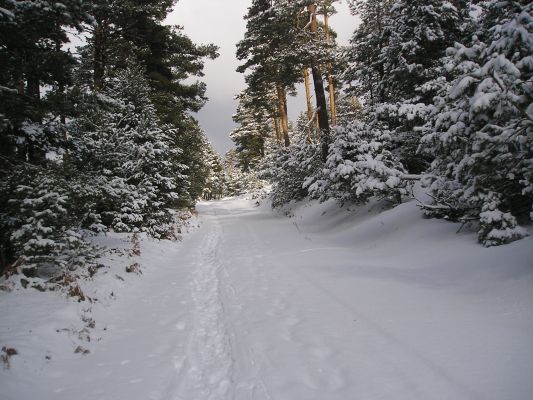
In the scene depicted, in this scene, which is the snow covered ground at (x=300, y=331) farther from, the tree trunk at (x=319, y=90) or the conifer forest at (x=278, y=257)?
the tree trunk at (x=319, y=90)

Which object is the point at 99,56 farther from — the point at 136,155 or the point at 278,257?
the point at 278,257

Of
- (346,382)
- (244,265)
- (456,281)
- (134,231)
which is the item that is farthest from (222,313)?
(134,231)

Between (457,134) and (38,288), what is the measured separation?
8.20 m

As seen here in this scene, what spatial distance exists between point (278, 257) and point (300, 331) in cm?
509

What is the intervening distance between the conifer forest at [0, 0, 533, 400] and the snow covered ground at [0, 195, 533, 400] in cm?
Answer: 3

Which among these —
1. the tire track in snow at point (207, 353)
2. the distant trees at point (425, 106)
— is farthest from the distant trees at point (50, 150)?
the distant trees at point (425, 106)

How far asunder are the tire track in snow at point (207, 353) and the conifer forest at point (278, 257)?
1.4 inches

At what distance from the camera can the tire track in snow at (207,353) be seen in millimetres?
3755

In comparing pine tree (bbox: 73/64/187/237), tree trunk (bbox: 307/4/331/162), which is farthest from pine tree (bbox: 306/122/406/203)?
pine tree (bbox: 73/64/187/237)

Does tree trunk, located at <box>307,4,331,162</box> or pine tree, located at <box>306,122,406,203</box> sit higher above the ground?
tree trunk, located at <box>307,4,331,162</box>

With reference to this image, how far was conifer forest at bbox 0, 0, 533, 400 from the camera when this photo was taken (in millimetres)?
3967

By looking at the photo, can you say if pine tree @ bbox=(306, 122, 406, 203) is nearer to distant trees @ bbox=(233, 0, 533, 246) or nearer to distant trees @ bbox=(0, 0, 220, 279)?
distant trees @ bbox=(233, 0, 533, 246)

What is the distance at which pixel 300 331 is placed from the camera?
5.02m

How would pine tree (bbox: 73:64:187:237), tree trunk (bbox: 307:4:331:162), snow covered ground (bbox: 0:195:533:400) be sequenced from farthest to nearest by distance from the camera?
1. tree trunk (bbox: 307:4:331:162)
2. pine tree (bbox: 73:64:187:237)
3. snow covered ground (bbox: 0:195:533:400)
